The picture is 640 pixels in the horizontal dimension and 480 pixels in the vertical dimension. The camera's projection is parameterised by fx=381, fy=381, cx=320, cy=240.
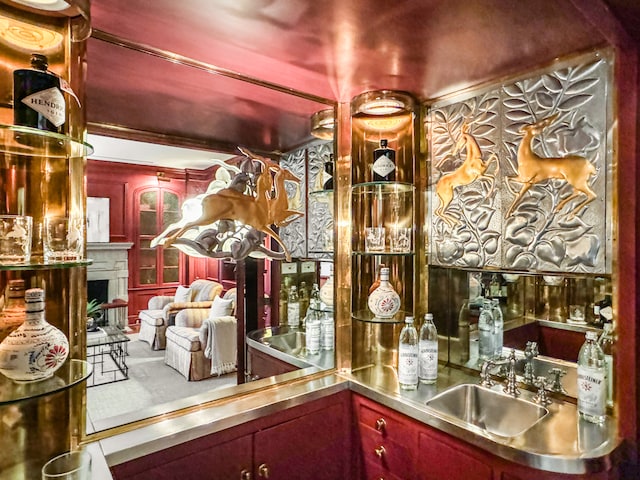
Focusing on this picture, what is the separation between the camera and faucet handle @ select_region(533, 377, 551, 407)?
1577mm

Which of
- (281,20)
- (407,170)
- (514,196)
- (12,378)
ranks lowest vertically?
(12,378)

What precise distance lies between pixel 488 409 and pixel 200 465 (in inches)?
48.5

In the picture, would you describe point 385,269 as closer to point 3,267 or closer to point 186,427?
point 186,427

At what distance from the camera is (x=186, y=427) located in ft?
4.37

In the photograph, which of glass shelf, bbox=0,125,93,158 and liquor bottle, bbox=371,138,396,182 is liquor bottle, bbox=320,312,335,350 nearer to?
liquor bottle, bbox=371,138,396,182

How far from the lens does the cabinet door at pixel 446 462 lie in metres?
1.34

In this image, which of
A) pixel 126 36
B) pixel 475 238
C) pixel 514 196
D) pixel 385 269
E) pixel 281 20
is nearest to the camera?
pixel 281 20

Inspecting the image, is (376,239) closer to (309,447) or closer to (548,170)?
(548,170)

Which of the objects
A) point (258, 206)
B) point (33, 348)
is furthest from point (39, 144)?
point (258, 206)

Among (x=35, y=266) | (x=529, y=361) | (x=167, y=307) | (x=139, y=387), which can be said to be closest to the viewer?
(x=35, y=266)

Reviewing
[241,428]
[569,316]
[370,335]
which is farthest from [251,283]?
[569,316]

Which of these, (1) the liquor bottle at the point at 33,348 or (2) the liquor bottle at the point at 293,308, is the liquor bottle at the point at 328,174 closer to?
(2) the liquor bottle at the point at 293,308

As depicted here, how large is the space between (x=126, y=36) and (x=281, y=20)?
562mm

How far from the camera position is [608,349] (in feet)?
4.87
